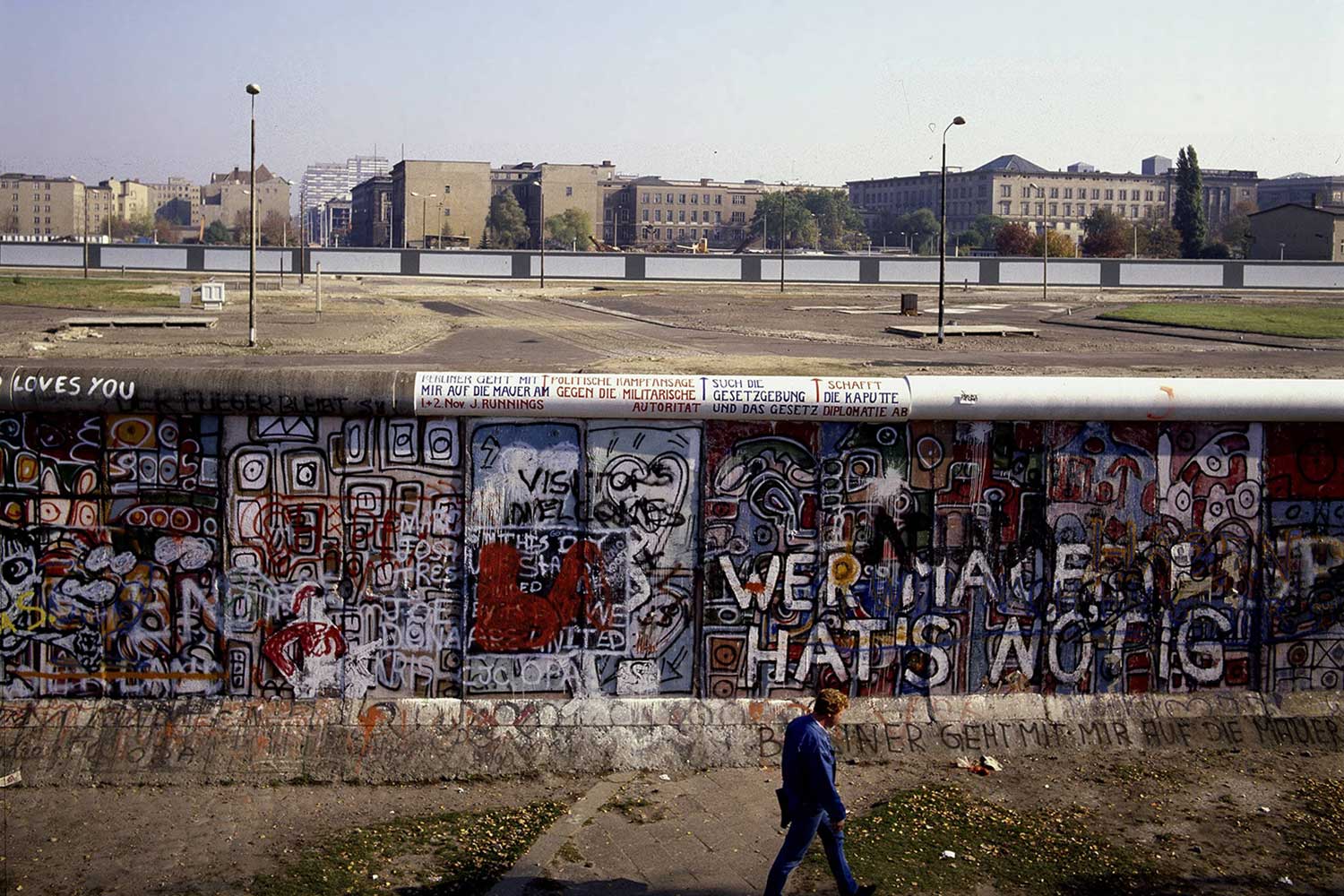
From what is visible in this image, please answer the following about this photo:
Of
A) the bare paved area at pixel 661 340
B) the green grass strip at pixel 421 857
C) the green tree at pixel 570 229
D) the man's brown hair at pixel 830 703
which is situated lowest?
the green grass strip at pixel 421 857

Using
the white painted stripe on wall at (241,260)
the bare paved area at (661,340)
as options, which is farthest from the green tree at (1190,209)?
the white painted stripe on wall at (241,260)

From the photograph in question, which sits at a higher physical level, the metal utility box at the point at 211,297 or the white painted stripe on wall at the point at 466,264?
the white painted stripe on wall at the point at 466,264

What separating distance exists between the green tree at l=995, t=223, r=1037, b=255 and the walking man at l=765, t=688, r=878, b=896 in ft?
410

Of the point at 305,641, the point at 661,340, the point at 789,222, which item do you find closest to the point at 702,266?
the point at 661,340

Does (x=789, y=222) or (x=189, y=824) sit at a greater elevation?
(x=789, y=222)

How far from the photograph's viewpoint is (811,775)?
269 inches

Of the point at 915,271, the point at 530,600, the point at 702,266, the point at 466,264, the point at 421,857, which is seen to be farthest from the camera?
the point at 702,266

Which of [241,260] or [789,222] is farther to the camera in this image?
[789,222]

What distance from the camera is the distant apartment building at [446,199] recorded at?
15575cm

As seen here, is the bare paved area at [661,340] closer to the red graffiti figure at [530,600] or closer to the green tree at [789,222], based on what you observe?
the red graffiti figure at [530,600]

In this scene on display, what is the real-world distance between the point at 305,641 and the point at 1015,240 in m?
127

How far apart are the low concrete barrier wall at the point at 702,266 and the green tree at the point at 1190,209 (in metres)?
36.8

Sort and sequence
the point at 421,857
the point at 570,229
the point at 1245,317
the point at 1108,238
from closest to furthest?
the point at 421,857 → the point at 1245,317 → the point at 1108,238 → the point at 570,229

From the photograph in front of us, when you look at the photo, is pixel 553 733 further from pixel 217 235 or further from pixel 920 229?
pixel 217 235
